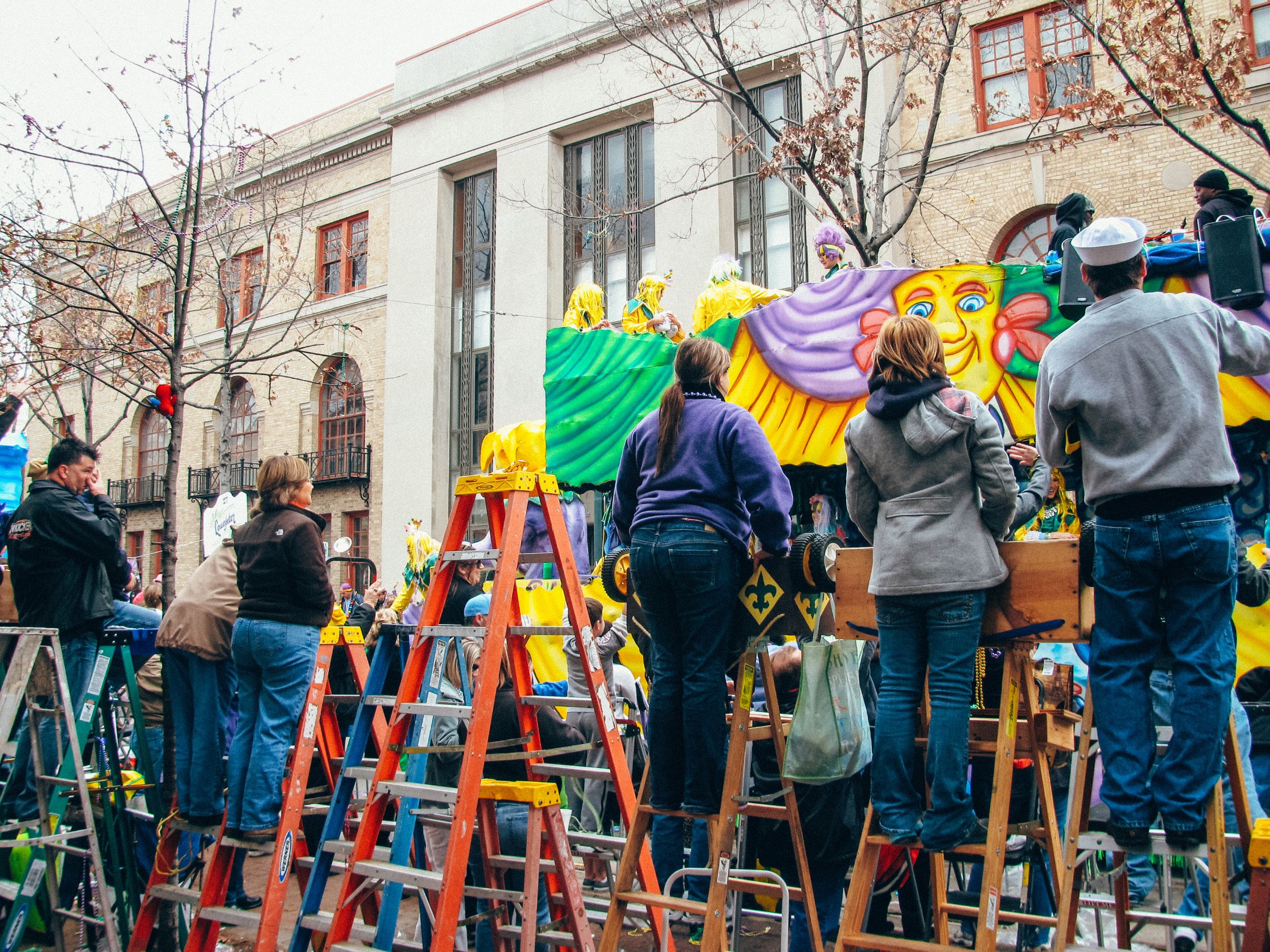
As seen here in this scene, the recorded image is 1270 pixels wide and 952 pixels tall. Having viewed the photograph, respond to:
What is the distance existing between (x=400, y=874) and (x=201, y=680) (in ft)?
6.35

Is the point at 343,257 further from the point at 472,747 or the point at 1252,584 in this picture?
the point at 1252,584

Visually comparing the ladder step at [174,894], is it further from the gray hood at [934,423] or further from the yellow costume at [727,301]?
the yellow costume at [727,301]

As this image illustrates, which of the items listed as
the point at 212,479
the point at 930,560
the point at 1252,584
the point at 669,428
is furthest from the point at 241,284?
the point at 1252,584

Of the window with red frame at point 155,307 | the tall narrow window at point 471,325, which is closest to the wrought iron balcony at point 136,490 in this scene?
the tall narrow window at point 471,325

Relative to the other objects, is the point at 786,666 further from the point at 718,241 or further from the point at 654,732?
the point at 718,241

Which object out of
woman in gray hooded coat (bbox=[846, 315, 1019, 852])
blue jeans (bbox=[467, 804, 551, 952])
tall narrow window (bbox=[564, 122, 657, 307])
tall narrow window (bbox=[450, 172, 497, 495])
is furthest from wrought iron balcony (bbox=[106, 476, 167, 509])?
woman in gray hooded coat (bbox=[846, 315, 1019, 852])

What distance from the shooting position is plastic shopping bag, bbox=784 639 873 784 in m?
3.67

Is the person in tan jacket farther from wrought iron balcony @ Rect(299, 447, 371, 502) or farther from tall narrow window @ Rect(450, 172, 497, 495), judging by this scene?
wrought iron balcony @ Rect(299, 447, 371, 502)

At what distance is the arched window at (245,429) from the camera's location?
27.0 metres

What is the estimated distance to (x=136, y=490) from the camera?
29.6 meters

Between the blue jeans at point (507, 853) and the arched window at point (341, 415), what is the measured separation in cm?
2118

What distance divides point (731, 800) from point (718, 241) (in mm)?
15824

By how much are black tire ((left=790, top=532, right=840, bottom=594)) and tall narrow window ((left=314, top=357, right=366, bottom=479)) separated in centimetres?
2208

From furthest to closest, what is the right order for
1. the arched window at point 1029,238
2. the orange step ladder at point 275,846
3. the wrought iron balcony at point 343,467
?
the wrought iron balcony at point 343,467, the arched window at point 1029,238, the orange step ladder at point 275,846
